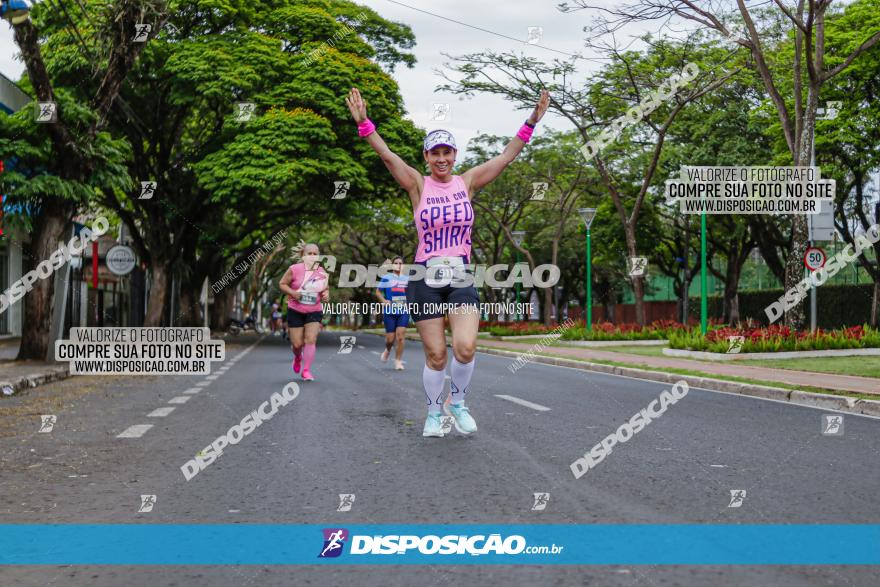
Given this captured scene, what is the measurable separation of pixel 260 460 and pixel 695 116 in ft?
103

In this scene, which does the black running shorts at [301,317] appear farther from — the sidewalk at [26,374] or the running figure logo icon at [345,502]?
the running figure logo icon at [345,502]

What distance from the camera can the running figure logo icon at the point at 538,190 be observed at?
35.6 meters

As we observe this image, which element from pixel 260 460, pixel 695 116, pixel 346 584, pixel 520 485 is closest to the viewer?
pixel 346 584

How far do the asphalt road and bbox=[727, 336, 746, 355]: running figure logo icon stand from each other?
837 cm

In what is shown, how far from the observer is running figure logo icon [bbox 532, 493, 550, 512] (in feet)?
15.5

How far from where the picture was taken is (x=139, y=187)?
97.3 feet

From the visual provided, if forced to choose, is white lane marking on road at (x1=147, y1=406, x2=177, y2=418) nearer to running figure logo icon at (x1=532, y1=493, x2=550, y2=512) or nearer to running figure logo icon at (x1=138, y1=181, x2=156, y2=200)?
running figure logo icon at (x1=532, y1=493, x2=550, y2=512)

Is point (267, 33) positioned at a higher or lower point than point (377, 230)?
higher

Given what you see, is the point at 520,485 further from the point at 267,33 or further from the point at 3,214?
the point at 267,33

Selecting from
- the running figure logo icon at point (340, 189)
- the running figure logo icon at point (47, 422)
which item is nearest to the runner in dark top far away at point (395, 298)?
the running figure logo icon at point (47, 422)

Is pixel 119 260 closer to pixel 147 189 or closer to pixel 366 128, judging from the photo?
pixel 147 189

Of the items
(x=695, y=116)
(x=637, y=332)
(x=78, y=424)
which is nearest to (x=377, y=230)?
(x=695, y=116)

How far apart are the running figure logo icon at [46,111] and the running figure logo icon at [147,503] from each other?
12.1 m

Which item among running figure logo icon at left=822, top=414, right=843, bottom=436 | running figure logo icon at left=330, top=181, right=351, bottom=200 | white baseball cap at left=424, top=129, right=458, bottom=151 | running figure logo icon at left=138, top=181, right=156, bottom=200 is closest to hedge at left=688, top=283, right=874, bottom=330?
running figure logo icon at left=330, top=181, right=351, bottom=200
